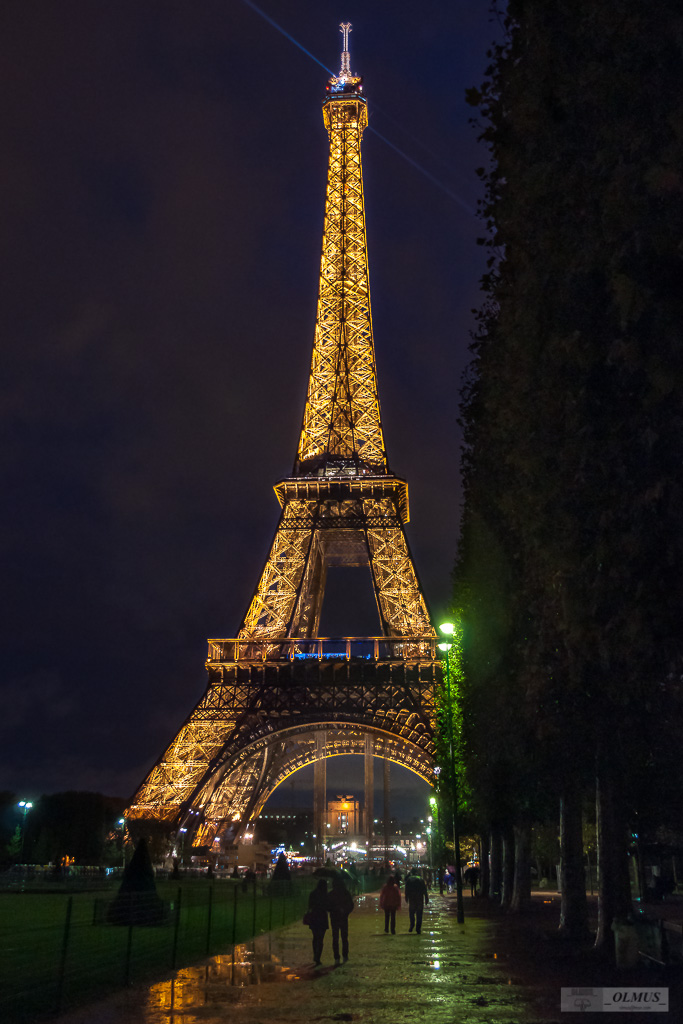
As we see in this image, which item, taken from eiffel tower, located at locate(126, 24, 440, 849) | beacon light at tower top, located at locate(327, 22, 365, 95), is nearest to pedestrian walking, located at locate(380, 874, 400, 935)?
eiffel tower, located at locate(126, 24, 440, 849)

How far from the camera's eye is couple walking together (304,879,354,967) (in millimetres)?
17031

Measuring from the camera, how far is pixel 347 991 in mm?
13344

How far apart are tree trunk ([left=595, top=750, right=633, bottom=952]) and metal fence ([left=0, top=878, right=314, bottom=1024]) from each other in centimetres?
774

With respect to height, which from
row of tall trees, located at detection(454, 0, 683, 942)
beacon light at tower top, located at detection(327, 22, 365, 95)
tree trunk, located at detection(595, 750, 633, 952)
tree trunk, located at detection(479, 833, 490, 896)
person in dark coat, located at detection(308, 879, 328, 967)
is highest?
beacon light at tower top, located at detection(327, 22, 365, 95)

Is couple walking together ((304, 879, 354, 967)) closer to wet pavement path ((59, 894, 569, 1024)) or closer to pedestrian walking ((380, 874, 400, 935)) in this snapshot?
wet pavement path ((59, 894, 569, 1024))

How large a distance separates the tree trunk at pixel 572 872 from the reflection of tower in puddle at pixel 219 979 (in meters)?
8.63

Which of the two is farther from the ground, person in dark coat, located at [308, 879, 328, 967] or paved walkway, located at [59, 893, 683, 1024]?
person in dark coat, located at [308, 879, 328, 967]

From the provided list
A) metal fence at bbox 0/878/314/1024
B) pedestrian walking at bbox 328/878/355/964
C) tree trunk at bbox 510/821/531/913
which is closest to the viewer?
metal fence at bbox 0/878/314/1024

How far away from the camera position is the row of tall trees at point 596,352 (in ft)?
38.8

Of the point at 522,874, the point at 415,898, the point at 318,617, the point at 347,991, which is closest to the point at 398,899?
the point at 415,898

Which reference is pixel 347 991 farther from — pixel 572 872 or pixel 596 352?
pixel 572 872

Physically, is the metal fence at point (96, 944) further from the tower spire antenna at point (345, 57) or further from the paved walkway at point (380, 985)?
the tower spire antenna at point (345, 57)

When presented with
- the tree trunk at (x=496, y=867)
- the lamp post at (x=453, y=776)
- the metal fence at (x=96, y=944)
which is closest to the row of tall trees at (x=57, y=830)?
the tree trunk at (x=496, y=867)

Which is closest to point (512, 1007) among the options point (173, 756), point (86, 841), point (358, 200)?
point (173, 756)
